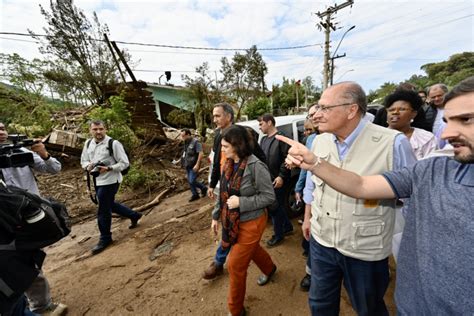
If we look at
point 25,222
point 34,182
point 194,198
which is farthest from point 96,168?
point 194,198

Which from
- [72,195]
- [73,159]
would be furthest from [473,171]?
[73,159]

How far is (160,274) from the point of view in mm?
3076

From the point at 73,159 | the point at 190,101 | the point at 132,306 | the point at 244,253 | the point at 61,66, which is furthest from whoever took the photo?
the point at 190,101

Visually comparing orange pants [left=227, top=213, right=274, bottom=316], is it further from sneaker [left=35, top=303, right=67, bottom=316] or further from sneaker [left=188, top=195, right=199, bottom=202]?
sneaker [left=188, top=195, right=199, bottom=202]

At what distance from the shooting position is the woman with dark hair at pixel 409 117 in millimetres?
2061

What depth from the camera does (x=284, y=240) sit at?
3496mm

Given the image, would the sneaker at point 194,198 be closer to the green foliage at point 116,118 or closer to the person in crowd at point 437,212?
the green foliage at point 116,118

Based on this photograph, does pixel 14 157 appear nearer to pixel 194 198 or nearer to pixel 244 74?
pixel 194 198

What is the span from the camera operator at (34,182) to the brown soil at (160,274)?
0.90 feet

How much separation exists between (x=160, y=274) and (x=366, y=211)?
2.86m

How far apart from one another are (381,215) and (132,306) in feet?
9.36

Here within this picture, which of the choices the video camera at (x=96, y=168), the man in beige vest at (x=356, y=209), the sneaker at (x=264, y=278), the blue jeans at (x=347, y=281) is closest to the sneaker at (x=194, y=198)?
the video camera at (x=96, y=168)

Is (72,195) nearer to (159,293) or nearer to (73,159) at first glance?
(73,159)

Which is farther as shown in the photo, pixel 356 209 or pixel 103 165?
pixel 103 165
